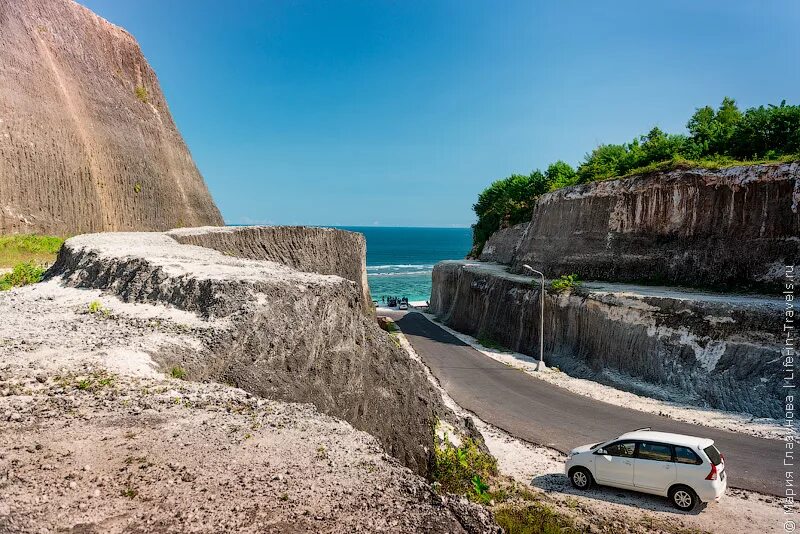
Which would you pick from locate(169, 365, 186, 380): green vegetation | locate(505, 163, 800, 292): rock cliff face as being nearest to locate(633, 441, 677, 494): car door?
locate(169, 365, 186, 380): green vegetation

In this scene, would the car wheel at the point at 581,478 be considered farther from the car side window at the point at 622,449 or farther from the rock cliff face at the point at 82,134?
the rock cliff face at the point at 82,134

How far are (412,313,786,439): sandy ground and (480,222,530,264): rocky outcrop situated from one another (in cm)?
2281

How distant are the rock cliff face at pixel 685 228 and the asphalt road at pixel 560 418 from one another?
9.67m

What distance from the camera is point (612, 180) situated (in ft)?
102

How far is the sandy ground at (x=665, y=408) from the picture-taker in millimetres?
16266

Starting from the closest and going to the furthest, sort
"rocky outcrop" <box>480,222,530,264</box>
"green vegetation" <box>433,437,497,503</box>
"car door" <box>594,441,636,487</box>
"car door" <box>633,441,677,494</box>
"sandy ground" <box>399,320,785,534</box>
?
"green vegetation" <box>433,437,497,503</box>
"sandy ground" <box>399,320,785,534</box>
"car door" <box>633,441,677,494</box>
"car door" <box>594,441,636,487</box>
"rocky outcrop" <box>480,222,530,264</box>

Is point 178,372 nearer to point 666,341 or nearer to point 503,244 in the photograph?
point 666,341

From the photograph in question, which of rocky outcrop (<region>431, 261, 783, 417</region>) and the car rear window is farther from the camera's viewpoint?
rocky outcrop (<region>431, 261, 783, 417</region>)

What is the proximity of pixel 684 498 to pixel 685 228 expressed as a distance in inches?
759

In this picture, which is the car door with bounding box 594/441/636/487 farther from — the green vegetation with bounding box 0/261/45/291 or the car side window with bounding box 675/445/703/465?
the green vegetation with bounding box 0/261/45/291

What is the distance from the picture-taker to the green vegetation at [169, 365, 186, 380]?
305 inches

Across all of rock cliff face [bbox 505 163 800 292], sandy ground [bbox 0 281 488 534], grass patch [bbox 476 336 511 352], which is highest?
rock cliff face [bbox 505 163 800 292]

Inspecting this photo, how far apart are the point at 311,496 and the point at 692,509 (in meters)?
9.64

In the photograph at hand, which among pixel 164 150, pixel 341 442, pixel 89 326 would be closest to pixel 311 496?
pixel 341 442
